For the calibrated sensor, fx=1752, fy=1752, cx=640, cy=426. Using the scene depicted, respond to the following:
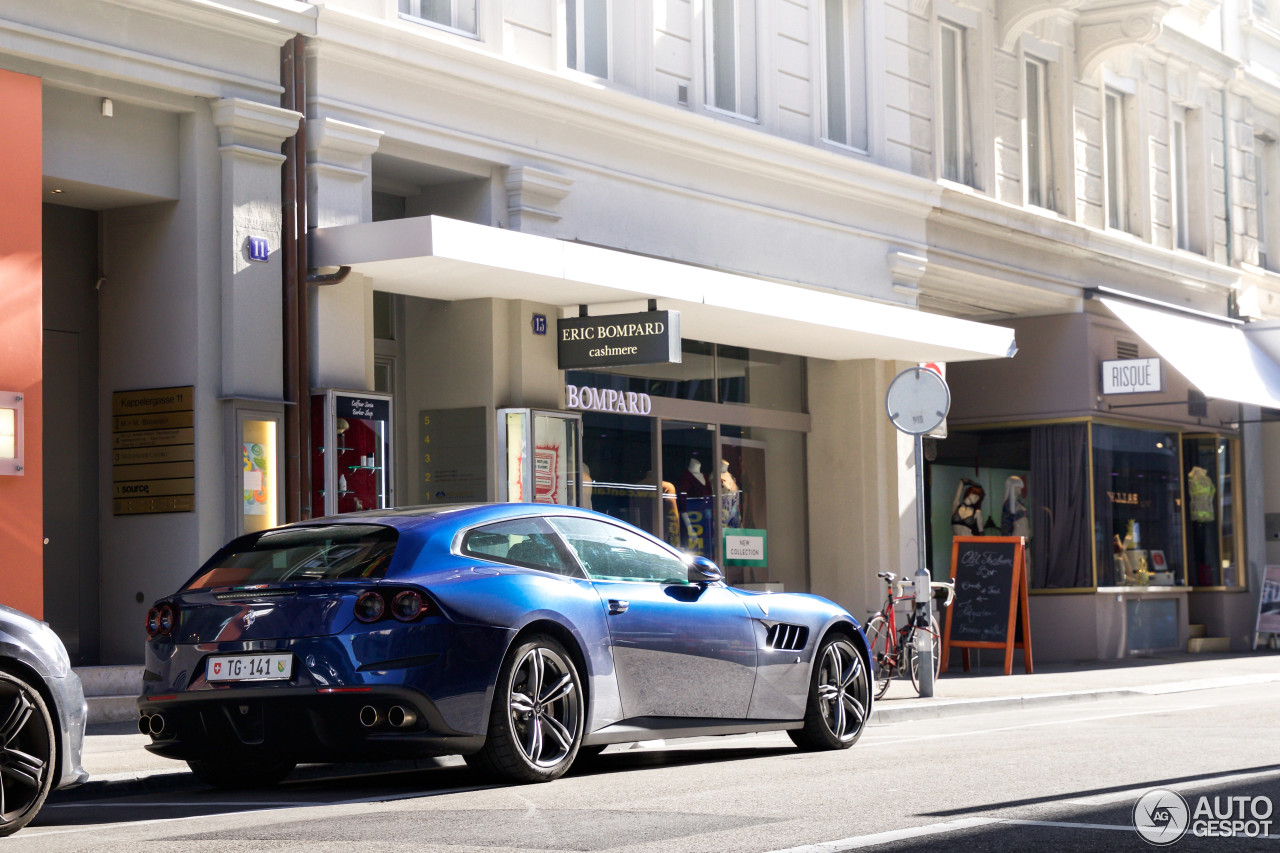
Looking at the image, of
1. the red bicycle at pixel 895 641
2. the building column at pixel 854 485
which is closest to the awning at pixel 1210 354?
the building column at pixel 854 485

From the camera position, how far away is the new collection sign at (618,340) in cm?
1509

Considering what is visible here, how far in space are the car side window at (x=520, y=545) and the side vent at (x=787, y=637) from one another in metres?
1.45

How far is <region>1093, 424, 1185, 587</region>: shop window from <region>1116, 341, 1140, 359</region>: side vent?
40.9 inches

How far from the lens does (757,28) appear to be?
1856cm

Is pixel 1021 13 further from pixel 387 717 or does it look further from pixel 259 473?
pixel 387 717

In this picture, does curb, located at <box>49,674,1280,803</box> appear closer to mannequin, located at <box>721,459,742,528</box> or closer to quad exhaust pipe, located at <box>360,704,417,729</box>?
quad exhaust pipe, located at <box>360,704,417,729</box>

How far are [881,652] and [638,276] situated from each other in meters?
4.08

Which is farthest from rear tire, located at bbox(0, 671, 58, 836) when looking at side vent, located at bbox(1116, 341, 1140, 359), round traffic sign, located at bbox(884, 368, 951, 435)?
side vent, located at bbox(1116, 341, 1140, 359)

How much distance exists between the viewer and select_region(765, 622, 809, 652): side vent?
382 inches

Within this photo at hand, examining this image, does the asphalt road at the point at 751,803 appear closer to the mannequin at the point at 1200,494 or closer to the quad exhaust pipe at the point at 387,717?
the quad exhaust pipe at the point at 387,717

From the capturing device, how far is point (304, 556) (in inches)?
328

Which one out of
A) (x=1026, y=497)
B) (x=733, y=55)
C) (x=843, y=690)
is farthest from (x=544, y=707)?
(x=1026, y=497)

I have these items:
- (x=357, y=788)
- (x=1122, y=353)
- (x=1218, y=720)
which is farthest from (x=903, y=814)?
(x=1122, y=353)

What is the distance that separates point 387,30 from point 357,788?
7475mm
